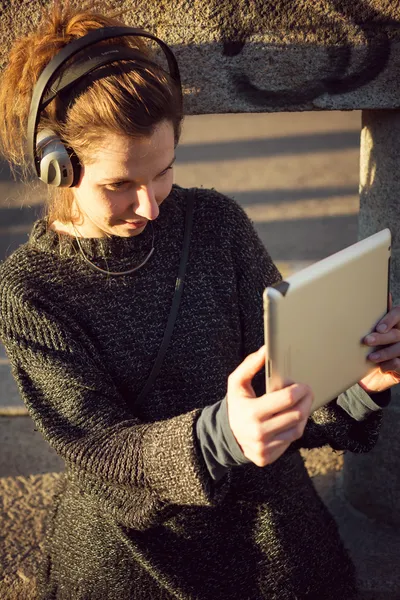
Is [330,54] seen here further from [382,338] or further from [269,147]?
[269,147]

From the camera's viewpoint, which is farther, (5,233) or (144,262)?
(5,233)

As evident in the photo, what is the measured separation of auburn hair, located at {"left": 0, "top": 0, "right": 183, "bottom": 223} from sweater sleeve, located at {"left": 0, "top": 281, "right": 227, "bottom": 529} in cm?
26

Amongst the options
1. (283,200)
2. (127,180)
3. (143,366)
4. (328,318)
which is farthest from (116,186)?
(283,200)

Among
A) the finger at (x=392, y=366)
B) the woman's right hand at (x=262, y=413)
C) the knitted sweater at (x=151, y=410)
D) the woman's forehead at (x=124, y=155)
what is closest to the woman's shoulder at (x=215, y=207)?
the knitted sweater at (x=151, y=410)

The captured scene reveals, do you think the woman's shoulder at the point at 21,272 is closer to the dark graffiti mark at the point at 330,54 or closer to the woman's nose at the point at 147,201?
the woman's nose at the point at 147,201

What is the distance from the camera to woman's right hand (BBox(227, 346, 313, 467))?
51.6 inches

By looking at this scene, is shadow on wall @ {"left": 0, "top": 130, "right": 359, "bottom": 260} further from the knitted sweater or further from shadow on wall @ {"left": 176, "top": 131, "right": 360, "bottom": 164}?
the knitted sweater

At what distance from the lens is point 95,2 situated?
195 centimetres

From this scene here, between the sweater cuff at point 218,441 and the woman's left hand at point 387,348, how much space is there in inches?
13.9

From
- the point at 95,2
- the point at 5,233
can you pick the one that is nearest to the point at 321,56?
the point at 95,2

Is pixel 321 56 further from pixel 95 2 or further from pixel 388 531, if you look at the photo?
pixel 388 531

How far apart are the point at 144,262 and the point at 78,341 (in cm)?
25

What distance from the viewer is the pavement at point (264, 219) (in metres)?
2.71

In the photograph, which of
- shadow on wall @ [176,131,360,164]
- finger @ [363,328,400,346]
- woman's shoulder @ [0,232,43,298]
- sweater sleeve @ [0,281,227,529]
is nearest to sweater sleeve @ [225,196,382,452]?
finger @ [363,328,400,346]
